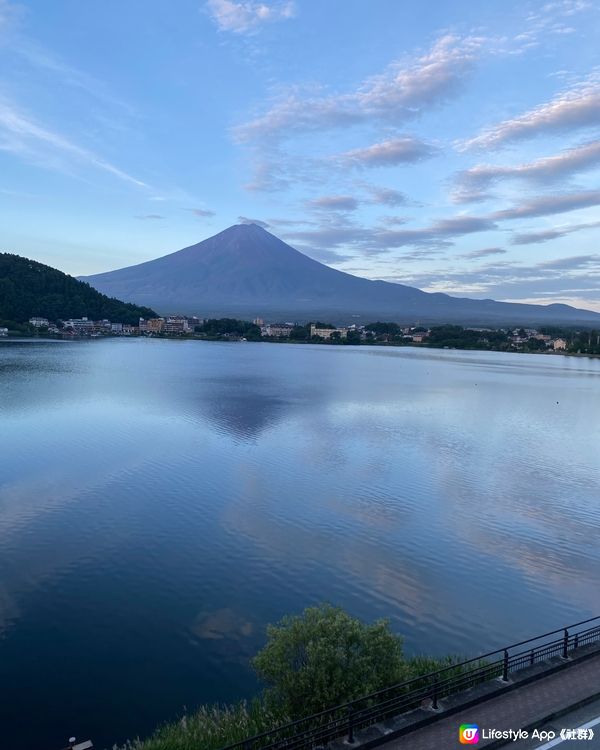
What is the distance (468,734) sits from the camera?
558 centimetres

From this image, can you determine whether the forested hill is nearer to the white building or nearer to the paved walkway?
the white building

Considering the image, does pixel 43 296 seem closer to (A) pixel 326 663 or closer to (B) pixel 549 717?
(A) pixel 326 663

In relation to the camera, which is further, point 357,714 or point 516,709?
point 516,709

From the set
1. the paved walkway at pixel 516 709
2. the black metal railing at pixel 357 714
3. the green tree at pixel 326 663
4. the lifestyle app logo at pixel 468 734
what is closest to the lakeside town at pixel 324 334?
the green tree at pixel 326 663

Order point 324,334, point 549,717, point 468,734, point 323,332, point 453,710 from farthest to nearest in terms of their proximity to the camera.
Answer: point 323,332 → point 324,334 → point 453,710 → point 549,717 → point 468,734

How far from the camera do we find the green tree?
659 cm

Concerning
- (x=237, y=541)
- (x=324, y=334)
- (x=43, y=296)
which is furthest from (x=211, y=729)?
(x=324, y=334)

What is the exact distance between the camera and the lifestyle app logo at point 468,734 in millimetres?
5457

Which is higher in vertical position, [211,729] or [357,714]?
[357,714]

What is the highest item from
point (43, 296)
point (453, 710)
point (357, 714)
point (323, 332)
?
point (43, 296)

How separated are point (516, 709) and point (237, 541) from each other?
8.56 metres

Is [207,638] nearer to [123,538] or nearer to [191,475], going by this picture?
[123,538]

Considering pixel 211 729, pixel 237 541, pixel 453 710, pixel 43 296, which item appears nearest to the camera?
pixel 453 710

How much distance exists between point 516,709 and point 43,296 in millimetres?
111816
